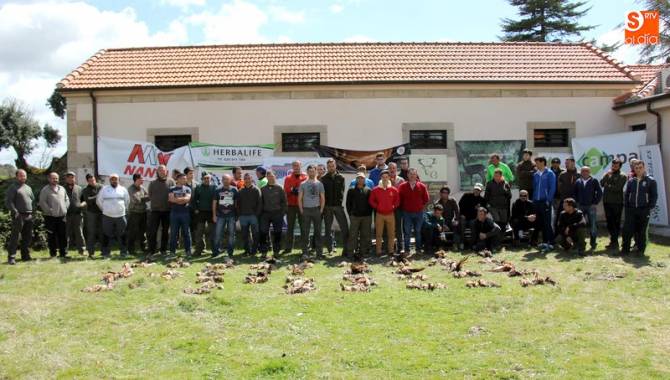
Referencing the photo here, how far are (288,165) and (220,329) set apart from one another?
8.34 m

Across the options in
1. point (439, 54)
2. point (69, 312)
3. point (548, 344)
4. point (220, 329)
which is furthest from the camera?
point (439, 54)

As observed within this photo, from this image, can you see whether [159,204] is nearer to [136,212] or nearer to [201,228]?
[136,212]

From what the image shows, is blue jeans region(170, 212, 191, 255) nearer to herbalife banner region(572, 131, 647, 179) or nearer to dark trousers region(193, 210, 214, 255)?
dark trousers region(193, 210, 214, 255)

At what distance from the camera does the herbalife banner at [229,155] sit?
14188 millimetres

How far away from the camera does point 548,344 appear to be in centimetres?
562

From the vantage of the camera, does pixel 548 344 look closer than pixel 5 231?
Yes

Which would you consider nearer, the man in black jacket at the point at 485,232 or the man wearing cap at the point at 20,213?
the man wearing cap at the point at 20,213

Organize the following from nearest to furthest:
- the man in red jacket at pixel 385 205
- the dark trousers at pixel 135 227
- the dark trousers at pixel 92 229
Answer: the man in red jacket at pixel 385 205
the dark trousers at pixel 92 229
the dark trousers at pixel 135 227

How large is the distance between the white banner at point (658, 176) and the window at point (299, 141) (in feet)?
26.4

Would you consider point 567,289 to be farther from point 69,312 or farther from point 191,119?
point 191,119

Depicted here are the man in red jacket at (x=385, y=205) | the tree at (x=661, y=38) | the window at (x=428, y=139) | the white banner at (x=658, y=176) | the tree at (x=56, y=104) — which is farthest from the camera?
the tree at (x=56, y=104)

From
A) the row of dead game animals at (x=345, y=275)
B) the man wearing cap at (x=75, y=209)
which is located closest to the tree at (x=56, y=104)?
the man wearing cap at (x=75, y=209)

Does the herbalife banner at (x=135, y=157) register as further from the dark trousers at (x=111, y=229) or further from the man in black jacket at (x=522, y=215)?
the man in black jacket at (x=522, y=215)

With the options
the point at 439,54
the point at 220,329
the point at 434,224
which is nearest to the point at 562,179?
the point at 434,224
